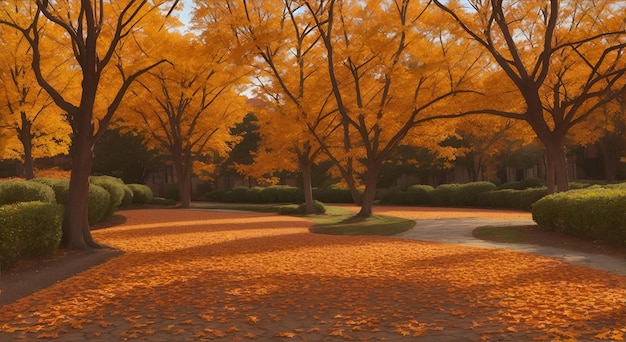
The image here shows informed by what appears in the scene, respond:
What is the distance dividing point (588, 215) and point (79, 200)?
11342 mm

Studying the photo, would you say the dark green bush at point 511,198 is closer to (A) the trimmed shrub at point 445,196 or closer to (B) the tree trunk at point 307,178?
(A) the trimmed shrub at point 445,196

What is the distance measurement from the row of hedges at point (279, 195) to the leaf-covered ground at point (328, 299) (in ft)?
85.0

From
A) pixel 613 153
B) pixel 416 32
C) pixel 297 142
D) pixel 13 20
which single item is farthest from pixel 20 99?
pixel 613 153

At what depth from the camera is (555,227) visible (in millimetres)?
14992

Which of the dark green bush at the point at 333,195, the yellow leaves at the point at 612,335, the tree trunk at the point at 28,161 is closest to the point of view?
the yellow leaves at the point at 612,335

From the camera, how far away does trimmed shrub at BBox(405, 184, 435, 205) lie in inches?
1378

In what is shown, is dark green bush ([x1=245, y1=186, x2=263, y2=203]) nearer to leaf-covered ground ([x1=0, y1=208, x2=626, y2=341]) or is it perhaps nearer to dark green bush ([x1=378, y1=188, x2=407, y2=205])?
dark green bush ([x1=378, y1=188, x2=407, y2=205])

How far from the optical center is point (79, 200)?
1297cm

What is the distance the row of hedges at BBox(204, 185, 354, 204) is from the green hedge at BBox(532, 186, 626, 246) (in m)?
23.9

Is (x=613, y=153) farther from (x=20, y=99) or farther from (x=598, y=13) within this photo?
(x=20, y=99)

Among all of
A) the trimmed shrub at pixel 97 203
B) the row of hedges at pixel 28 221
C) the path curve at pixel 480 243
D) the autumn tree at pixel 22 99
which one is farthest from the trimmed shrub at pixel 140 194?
the path curve at pixel 480 243

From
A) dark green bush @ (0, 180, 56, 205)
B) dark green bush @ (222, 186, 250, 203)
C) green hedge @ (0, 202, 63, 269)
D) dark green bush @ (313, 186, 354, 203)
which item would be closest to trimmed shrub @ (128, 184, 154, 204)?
dark green bush @ (222, 186, 250, 203)

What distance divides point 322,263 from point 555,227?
24.4ft

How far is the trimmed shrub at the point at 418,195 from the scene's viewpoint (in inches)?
1378
